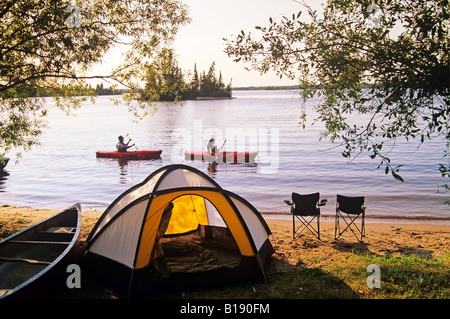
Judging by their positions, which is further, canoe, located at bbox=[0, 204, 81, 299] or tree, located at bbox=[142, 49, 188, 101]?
tree, located at bbox=[142, 49, 188, 101]

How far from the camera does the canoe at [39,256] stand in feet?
17.6

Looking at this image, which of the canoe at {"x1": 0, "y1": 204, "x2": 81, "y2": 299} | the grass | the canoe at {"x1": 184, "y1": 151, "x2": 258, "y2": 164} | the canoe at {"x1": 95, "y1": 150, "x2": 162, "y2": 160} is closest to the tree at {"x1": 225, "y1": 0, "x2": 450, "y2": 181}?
the grass

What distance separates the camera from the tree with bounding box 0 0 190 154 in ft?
27.3

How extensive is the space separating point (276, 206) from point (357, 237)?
5653mm

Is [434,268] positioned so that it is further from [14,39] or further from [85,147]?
[85,147]

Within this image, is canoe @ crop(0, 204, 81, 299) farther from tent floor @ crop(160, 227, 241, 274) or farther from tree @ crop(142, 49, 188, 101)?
tree @ crop(142, 49, 188, 101)

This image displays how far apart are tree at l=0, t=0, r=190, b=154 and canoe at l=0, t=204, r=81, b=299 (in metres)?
2.65

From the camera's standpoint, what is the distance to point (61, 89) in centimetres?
986

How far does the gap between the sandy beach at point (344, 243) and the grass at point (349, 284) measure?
0.61 metres

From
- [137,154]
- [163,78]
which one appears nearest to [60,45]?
[163,78]

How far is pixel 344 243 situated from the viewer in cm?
906

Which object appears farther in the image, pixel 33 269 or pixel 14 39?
pixel 14 39

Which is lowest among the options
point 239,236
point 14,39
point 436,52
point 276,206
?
point 276,206

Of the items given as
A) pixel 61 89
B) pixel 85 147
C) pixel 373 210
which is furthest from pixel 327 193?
pixel 85 147
